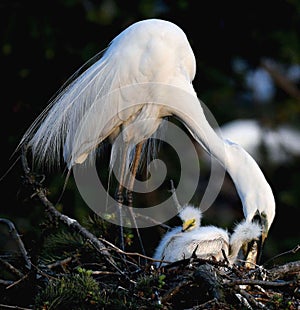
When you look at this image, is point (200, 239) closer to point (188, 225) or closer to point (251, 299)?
point (188, 225)

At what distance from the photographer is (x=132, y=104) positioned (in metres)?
3.48

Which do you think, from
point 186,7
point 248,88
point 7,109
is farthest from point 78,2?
point 248,88

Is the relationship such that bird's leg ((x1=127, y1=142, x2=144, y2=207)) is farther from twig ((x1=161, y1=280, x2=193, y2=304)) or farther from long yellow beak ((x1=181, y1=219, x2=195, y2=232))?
twig ((x1=161, y1=280, x2=193, y2=304))

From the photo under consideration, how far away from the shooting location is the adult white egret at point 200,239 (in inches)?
120

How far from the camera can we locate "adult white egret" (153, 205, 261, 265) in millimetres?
3037

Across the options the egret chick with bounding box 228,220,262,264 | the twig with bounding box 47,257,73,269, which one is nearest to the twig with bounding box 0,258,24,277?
the twig with bounding box 47,257,73,269

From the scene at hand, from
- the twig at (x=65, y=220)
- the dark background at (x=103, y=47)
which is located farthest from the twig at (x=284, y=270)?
the dark background at (x=103, y=47)

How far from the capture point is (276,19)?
470 centimetres

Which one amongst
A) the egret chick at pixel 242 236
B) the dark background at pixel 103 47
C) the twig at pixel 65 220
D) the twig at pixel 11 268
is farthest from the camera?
the dark background at pixel 103 47

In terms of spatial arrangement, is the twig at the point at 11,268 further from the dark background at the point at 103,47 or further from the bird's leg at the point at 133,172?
the bird's leg at the point at 133,172

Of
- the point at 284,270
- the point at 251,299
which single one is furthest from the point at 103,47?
the point at 251,299

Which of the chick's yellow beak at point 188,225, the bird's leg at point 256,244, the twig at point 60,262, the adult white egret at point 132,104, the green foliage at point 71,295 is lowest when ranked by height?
the bird's leg at point 256,244

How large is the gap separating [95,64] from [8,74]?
0.72m

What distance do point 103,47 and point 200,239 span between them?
1585mm
